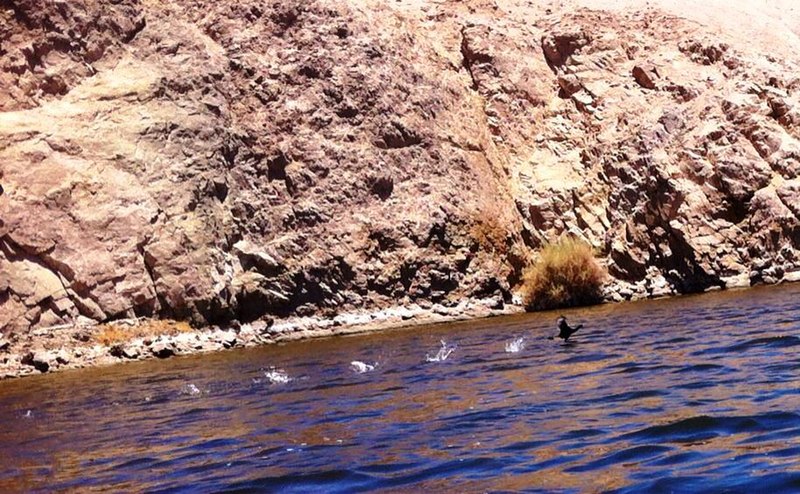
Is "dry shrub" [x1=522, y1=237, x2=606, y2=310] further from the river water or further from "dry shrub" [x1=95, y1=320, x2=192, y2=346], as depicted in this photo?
the river water

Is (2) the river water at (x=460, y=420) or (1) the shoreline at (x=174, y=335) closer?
(2) the river water at (x=460, y=420)

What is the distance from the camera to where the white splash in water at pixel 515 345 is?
20.2 m

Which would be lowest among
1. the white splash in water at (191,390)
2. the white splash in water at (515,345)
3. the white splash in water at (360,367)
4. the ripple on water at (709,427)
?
the white splash in water at (191,390)

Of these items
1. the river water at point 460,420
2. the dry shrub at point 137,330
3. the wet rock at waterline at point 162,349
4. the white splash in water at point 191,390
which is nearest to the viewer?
the river water at point 460,420

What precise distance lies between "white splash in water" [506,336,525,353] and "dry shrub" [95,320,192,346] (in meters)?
13.1

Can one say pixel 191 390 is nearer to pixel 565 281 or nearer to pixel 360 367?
pixel 360 367

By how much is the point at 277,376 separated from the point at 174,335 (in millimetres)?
12347

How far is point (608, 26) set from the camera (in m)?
46.5

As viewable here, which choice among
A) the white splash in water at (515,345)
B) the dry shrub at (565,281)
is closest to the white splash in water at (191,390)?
the white splash in water at (515,345)

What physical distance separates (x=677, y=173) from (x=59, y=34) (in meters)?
22.3

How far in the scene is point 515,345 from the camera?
2114 cm

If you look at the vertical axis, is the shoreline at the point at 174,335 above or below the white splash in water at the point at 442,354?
below

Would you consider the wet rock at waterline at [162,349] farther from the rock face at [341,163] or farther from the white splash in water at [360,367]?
the white splash in water at [360,367]

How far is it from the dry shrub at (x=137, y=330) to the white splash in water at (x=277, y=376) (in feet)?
35.1
